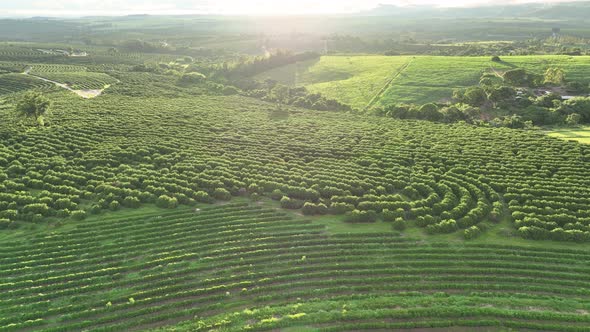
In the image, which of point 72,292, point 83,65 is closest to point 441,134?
point 72,292

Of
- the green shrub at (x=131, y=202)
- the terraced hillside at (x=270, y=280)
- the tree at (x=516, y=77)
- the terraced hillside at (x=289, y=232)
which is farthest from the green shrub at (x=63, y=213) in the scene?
the tree at (x=516, y=77)

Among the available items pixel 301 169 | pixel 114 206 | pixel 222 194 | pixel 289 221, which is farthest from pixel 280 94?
pixel 289 221

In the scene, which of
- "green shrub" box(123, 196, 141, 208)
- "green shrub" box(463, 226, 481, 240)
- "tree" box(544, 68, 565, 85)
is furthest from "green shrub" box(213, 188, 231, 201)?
"tree" box(544, 68, 565, 85)

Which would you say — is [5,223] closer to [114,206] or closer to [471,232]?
[114,206]

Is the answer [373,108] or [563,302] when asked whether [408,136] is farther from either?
[563,302]

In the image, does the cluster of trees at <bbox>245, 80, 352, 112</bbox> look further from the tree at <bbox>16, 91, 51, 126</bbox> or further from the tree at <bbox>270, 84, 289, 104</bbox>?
the tree at <bbox>16, 91, 51, 126</bbox>

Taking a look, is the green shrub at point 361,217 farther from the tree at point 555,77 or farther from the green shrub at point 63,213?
the tree at point 555,77
